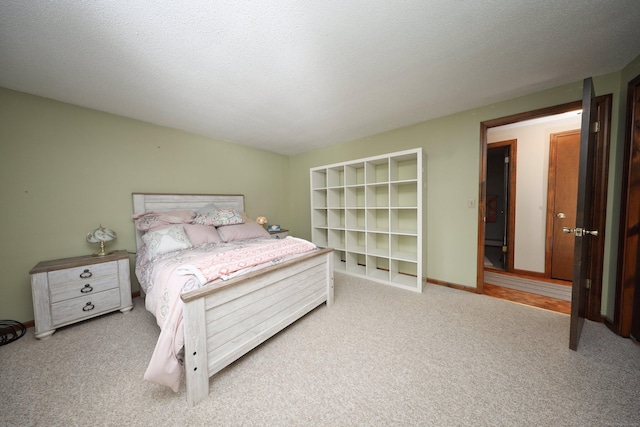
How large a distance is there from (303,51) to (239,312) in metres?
1.90

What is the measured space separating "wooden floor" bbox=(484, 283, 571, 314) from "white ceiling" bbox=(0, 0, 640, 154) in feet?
7.37

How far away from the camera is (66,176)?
212 centimetres

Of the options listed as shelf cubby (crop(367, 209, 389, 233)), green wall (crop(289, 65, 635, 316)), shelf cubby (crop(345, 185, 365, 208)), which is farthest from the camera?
shelf cubby (crop(345, 185, 365, 208))

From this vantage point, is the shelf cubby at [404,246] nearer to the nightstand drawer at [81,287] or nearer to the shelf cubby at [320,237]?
the shelf cubby at [320,237]

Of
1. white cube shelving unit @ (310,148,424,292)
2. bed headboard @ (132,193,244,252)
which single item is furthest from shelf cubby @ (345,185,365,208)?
bed headboard @ (132,193,244,252)

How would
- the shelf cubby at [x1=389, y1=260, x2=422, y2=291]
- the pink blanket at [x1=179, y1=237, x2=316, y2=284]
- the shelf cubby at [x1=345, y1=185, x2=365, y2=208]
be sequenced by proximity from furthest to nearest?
1. the shelf cubby at [x1=345, y1=185, x2=365, y2=208]
2. the shelf cubby at [x1=389, y1=260, x2=422, y2=291]
3. the pink blanket at [x1=179, y1=237, x2=316, y2=284]

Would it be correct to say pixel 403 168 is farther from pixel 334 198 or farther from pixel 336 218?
pixel 336 218

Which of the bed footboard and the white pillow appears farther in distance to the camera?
the white pillow

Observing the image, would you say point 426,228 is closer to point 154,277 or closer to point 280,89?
point 280,89

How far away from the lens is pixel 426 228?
9.12 feet

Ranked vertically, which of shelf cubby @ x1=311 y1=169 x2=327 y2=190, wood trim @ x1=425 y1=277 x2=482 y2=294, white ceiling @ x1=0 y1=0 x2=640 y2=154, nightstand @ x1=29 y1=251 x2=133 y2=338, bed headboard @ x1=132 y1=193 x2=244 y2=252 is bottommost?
wood trim @ x1=425 y1=277 x2=482 y2=294

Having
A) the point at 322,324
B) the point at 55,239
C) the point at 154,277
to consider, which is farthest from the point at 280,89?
the point at 55,239

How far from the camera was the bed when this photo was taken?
3.72 feet

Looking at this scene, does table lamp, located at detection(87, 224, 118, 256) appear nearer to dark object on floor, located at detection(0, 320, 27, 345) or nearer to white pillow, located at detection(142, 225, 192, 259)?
white pillow, located at detection(142, 225, 192, 259)
